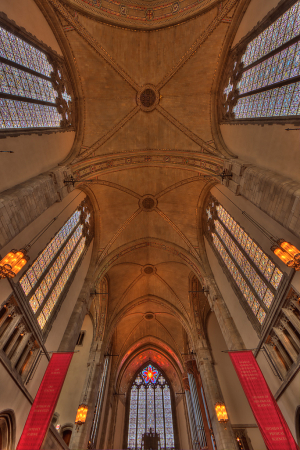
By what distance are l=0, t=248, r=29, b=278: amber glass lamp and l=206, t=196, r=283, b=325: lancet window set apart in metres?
8.23

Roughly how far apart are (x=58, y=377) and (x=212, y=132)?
14002 millimetres

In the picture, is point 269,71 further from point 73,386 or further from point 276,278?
point 73,386

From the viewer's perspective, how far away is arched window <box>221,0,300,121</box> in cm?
780

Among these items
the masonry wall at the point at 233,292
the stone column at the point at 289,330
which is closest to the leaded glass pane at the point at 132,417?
the masonry wall at the point at 233,292

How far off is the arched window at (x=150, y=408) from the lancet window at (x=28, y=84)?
22082 millimetres

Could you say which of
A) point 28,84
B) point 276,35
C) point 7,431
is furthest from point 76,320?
point 276,35

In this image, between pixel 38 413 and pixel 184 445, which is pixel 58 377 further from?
pixel 184 445

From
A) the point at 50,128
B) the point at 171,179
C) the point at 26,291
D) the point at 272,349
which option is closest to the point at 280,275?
the point at 272,349

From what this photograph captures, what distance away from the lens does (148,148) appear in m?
15.5

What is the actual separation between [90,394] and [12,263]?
10.3 metres

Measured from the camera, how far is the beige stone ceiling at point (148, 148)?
42.7 feet

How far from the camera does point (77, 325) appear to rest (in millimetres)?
11867

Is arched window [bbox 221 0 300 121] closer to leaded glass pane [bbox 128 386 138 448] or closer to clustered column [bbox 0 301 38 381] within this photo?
clustered column [bbox 0 301 38 381]

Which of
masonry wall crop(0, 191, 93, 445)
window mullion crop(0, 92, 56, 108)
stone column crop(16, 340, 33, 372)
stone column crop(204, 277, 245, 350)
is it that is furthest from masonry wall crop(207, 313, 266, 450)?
window mullion crop(0, 92, 56, 108)
